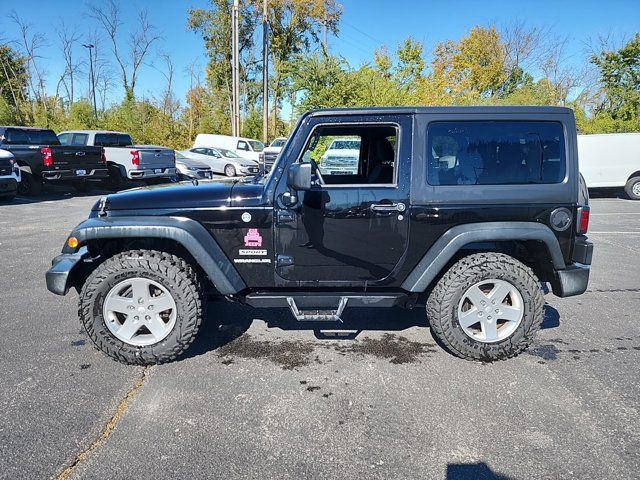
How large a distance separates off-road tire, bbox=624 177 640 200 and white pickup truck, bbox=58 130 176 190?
47.9 ft

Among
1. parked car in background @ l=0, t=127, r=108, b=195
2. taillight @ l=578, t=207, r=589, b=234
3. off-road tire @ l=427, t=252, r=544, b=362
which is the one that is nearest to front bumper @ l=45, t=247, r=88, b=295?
off-road tire @ l=427, t=252, r=544, b=362

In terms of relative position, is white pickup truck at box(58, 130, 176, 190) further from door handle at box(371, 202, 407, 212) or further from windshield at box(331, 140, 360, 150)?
door handle at box(371, 202, 407, 212)

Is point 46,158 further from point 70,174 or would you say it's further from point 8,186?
point 8,186

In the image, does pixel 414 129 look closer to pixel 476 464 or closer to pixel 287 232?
pixel 287 232

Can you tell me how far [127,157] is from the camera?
14.3m

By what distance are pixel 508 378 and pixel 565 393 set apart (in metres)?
0.36

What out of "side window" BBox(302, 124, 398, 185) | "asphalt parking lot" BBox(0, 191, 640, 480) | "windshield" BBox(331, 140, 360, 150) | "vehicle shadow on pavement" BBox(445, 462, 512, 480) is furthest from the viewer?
"windshield" BBox(331, 140, 360, 150)

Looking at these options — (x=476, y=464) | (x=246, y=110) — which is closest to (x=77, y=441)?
(x=476, y=464)

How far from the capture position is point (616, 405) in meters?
2.91

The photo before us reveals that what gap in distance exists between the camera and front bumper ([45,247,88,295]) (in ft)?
11.2

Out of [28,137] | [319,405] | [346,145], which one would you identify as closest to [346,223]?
[346,145]

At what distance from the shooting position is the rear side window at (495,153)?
11.2 ft

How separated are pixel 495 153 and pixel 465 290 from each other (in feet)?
3.48

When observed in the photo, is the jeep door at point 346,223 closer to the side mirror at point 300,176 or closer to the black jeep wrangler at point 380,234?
the black jeep wrangler at point 380,234
